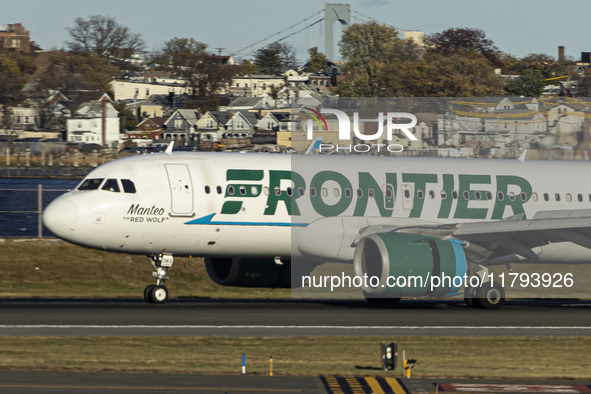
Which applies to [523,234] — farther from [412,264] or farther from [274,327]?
[274,327]

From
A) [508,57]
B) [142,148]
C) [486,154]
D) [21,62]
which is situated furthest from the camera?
[508,57]

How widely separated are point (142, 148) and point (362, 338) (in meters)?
94.0

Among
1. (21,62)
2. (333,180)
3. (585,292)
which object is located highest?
(21,62)

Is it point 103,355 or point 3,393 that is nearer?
point 3,393

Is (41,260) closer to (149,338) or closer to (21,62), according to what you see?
(149,338)

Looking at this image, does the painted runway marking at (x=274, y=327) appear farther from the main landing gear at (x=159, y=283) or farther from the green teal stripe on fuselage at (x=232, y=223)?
the green teal stripe on fuselage at (x=232, y=223)

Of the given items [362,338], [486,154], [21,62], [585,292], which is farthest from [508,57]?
[362,338]

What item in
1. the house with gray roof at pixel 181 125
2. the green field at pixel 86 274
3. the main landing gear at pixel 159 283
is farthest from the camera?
the house with gray roof at pixel 181 125

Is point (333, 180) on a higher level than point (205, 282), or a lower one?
higher

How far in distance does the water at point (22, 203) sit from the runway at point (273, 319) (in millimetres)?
26419

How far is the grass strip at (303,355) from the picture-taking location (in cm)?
1734

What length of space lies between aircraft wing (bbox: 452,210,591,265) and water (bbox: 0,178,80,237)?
29957 millimetres

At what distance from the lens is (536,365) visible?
18438mm

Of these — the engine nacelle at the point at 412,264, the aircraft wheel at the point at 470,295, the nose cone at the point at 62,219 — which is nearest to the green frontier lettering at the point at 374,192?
the engine nacelle at the point at 412,264
